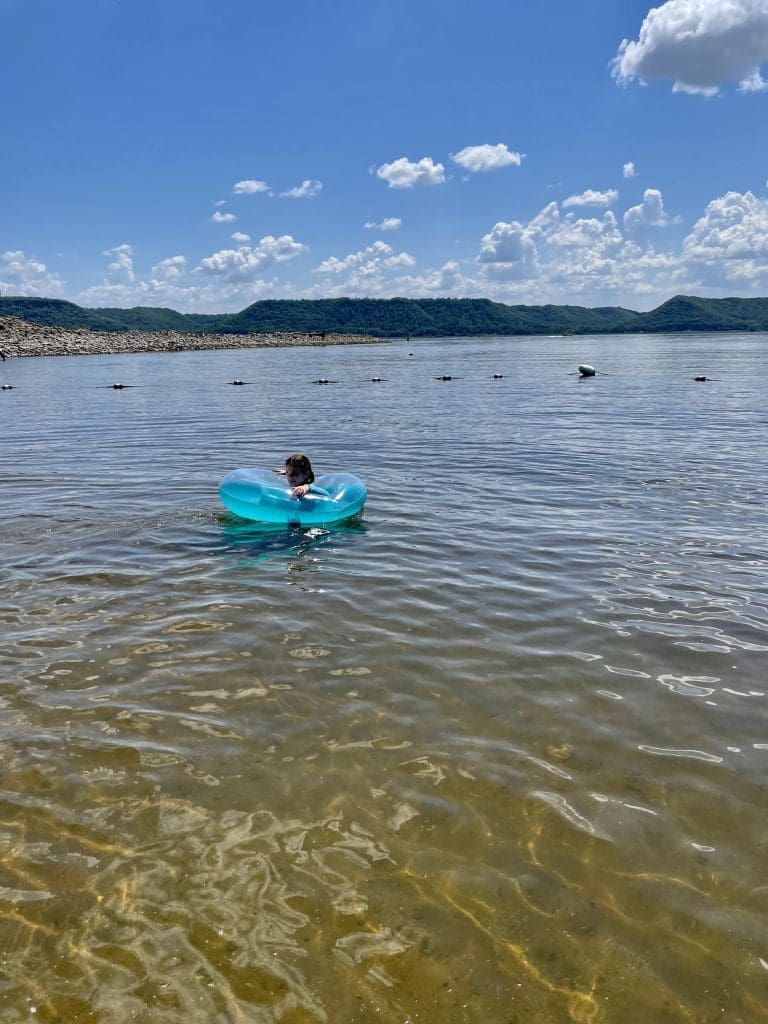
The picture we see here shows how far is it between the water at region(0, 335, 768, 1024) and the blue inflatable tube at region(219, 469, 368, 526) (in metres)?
0.31

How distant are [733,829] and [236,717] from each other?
11.2 ft

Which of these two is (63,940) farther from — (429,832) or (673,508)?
(673,508)

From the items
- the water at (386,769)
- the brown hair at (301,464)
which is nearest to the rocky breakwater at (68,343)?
the brown hair at (301,464)

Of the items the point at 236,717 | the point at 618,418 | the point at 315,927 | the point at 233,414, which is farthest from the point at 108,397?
the point at 315,927

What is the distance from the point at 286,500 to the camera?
10.1m

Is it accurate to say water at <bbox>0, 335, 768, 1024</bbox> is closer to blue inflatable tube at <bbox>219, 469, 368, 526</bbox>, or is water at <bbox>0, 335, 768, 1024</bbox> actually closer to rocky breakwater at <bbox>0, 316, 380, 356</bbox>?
blue inflatable tube at <bbox>219, 469, 368, 526</bbox>

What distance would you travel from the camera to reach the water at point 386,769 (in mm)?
3133

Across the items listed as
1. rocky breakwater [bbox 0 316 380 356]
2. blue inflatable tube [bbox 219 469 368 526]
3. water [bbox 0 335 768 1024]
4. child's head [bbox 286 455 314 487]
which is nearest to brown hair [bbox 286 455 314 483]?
child's head [bbox 286 455 314 487]

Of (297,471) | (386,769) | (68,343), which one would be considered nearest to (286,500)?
(297,471)

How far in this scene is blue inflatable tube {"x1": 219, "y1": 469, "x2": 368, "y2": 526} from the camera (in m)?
10.1


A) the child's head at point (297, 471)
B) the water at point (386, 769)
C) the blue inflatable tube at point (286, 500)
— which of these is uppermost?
the child's head at point (297, 471)

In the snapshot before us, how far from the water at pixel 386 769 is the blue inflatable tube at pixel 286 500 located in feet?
1.01

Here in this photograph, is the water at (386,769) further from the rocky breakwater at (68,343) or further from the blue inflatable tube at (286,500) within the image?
the rocky breakwater at (68,343)

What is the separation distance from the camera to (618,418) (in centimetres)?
2386
